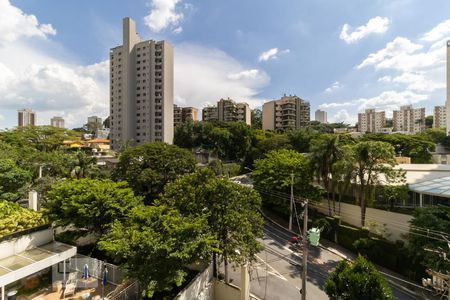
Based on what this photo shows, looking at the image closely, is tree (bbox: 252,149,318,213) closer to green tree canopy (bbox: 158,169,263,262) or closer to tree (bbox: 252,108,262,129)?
green tree canopy (bbox: 158,169,263,262)

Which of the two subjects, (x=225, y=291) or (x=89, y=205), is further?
(x=89, y=205)

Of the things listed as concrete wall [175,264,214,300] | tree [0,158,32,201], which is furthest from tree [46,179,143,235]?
tree [0,158,32,201]

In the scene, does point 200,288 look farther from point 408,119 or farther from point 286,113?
point 408,119

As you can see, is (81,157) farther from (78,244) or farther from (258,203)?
(258,203)

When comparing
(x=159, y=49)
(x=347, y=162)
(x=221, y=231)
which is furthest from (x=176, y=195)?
(x=159, y=49)

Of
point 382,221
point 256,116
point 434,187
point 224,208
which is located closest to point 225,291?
point 224,208

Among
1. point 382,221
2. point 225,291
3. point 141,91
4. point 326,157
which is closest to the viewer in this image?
point 225,291

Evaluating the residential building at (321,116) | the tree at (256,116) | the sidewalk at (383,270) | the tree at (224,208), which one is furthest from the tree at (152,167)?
the residential building at (321,116)
